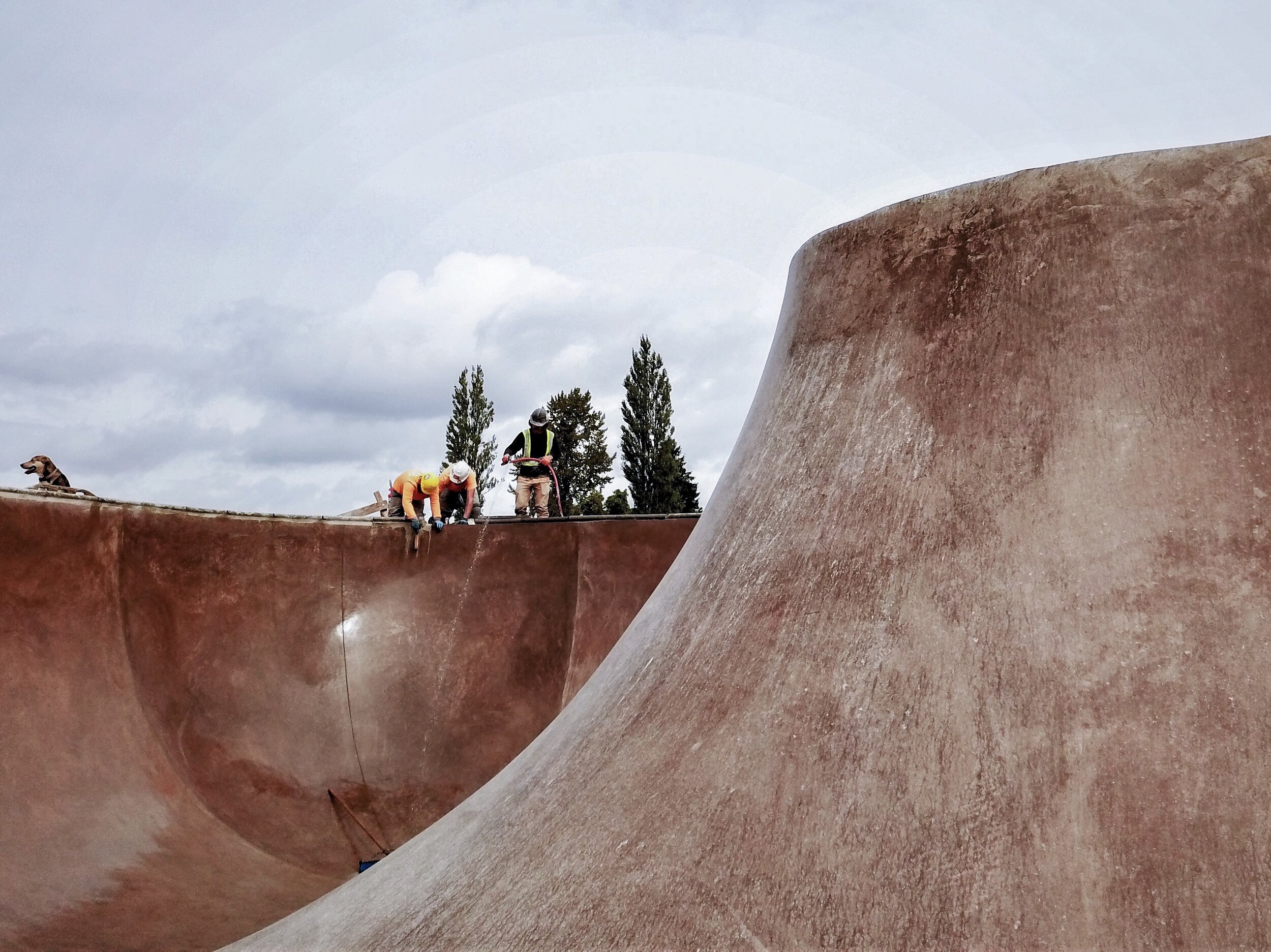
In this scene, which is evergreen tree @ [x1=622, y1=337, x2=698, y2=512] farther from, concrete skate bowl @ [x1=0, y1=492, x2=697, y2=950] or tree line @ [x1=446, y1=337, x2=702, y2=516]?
concrete skate bowl @ [x1=0, y1=492, x2=697, y2=950]

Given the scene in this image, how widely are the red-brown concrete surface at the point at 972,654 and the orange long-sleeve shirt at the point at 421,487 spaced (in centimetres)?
443

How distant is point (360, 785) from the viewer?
6.18 meters

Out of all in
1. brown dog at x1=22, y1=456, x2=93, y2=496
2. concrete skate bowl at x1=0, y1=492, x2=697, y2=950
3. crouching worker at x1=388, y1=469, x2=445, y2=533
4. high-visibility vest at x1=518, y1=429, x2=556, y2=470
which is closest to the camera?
concrete skate bowl at x1=0, y1=492, x2=697, y2=950

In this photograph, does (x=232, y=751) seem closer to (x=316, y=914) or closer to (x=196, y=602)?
(x=196, y=602)

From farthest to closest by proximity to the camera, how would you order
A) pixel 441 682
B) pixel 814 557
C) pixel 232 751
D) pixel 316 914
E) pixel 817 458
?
pixel 441 682 → pixel 232 751 → pixel 316 914 → pixel 817 458 → pixel 814 557

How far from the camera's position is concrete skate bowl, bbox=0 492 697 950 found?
486 centimetres

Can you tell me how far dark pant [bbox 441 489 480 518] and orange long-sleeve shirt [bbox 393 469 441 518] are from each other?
0.74ft

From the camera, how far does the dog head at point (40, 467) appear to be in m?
6.18

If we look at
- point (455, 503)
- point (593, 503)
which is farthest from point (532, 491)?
point (593, 503)

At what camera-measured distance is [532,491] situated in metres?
10.1

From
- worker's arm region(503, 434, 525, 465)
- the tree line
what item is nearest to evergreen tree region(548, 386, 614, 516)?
the tree line

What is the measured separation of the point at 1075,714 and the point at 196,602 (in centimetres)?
569

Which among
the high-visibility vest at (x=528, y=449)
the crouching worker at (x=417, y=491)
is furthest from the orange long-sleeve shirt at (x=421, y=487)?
the high-visibility vest at (x=528, y=449)

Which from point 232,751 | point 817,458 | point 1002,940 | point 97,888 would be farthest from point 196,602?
point 1002,940
